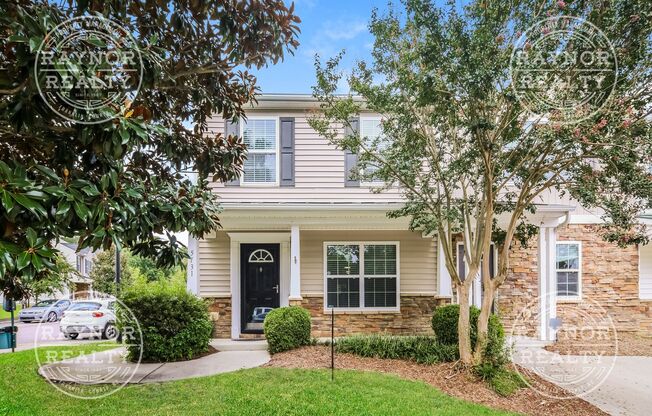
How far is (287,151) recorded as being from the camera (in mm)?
9719

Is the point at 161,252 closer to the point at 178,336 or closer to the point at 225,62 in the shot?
the point at 225,62

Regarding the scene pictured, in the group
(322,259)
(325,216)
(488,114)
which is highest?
(488,114)

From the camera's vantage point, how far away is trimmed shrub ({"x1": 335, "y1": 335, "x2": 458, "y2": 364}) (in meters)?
6.86

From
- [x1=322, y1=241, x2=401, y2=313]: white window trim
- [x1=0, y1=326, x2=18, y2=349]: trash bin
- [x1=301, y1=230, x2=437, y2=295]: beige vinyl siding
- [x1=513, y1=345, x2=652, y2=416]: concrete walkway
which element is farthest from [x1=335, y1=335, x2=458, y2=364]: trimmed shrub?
[x1=0, y1=326, x2=18, y2=349]: trash bin

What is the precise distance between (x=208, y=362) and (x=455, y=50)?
260 inches

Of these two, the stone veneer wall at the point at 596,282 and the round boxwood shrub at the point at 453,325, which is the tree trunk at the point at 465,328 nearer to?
the round boxwood shrub at the point at 453,325

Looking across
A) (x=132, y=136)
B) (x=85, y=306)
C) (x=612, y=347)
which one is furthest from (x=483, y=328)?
(x=85, y=306)

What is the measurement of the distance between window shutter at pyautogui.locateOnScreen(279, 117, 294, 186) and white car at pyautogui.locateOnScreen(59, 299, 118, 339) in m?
6.21

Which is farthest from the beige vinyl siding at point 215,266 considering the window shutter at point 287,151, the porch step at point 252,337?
the window shutter at point 287,151

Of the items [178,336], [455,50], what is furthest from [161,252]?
[455,50]

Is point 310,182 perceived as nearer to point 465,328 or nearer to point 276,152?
point 276,152

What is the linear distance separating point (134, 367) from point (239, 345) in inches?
94.0

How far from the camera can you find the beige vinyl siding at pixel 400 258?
9664 millimetres

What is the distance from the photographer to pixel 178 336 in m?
7.18
